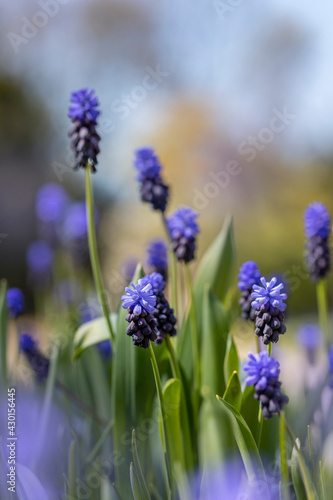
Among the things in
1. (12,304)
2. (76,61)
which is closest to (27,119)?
(76,61)

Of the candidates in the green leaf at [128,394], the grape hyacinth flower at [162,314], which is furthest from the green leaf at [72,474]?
the grape hyacinth flower at [162,314]

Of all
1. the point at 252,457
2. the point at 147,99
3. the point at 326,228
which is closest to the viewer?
the point at 252,457

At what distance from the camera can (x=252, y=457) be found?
0.58m

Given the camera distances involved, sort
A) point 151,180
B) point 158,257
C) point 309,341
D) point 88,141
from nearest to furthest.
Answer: point 88,141 < point 151,180 < point 158,257 < point 309,341

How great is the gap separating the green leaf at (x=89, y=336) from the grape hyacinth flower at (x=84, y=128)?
8.9 inches

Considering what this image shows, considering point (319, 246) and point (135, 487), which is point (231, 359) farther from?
point (319, 246)

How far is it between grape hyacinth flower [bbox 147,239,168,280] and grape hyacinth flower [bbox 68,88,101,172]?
282 mm

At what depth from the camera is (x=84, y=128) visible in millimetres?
739

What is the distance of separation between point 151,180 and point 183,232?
0.11 m

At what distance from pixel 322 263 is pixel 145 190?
316mm

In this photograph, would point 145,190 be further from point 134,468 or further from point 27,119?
point 27,119

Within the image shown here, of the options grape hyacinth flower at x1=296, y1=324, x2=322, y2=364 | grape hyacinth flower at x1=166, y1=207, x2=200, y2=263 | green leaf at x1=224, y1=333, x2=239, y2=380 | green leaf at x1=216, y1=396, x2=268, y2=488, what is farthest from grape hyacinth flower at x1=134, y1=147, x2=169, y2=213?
grape hyacinth flower at x1=296, y1=324, x2=322, y2=364

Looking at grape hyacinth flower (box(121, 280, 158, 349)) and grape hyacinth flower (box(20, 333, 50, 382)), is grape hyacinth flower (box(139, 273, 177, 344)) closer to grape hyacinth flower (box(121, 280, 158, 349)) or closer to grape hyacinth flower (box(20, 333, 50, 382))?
grape hyacinth flower (box(121, 280, 158, 349))

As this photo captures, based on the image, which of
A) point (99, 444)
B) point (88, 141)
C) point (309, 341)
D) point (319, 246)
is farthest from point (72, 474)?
point (309, 341)
